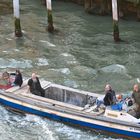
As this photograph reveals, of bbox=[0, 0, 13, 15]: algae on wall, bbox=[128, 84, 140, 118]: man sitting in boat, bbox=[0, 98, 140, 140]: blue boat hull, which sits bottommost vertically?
bbox=[0, 98, 140, 140]: blue boat hull

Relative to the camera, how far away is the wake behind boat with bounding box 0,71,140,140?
17.9 meters

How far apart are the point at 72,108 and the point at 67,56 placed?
350 inches

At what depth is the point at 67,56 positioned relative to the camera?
2762cm

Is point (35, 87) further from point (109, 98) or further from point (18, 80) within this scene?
point (109, 98)

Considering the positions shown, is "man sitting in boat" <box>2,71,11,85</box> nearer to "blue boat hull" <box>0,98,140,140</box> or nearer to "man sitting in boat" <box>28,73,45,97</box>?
"blue boat hull" <box>0,98,140,140</box>

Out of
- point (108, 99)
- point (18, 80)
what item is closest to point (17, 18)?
point (18, 80)

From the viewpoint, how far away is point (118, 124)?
17.9 meters

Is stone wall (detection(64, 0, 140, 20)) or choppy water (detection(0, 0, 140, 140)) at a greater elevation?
stone wall (detection(64, 0, 140, 20))

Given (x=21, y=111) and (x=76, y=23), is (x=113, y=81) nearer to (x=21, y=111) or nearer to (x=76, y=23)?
(x=21, y=111)

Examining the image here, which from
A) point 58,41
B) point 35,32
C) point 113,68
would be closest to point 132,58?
point 113,68

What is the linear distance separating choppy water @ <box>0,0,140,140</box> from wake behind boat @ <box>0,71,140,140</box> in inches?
15.4

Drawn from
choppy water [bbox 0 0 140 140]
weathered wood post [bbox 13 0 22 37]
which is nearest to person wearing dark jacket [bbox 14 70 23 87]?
choppy water [bbox 0 0 140 140]

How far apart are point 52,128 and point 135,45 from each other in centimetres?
1139

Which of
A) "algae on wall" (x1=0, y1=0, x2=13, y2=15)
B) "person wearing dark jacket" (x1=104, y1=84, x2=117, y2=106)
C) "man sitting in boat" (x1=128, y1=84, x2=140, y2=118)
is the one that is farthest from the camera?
"algae on wall" (x1=0, y1=0, x2=13, y2=15)
